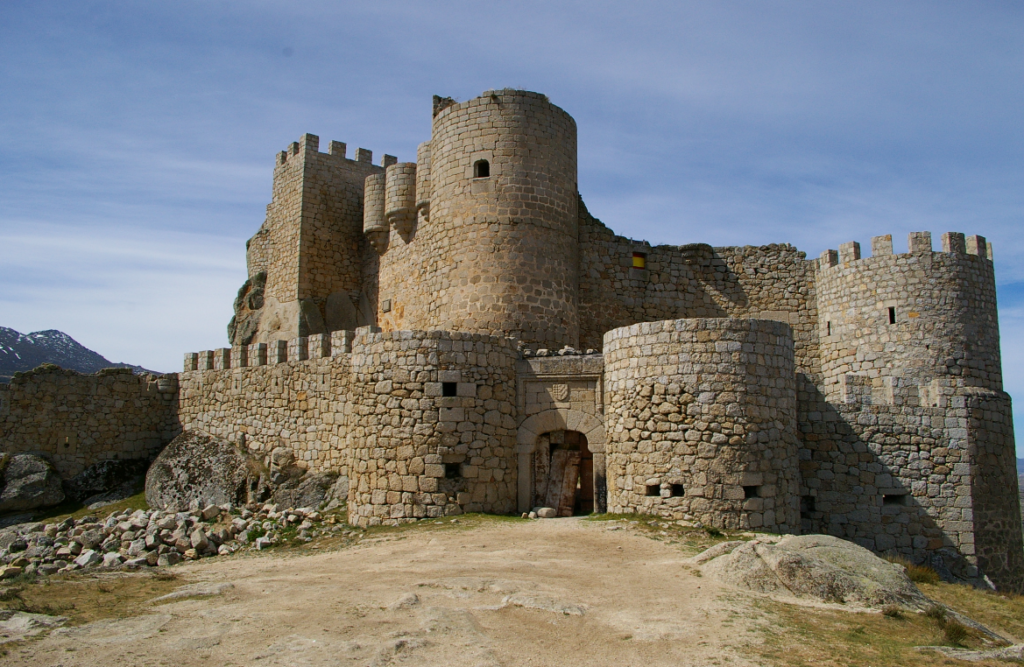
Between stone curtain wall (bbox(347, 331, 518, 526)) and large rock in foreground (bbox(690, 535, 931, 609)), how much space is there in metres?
4.88

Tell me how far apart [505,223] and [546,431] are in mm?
5248

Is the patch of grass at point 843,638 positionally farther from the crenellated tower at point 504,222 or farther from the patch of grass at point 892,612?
the crenellated tower at point 504,222

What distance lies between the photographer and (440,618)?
786 centimetres

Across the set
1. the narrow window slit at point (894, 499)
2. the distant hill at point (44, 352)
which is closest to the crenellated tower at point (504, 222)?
the narrow window slit at point (894, 499)

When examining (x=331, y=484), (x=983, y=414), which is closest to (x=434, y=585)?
(x=331, y=484)

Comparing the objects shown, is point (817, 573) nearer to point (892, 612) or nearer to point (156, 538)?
point (892, 612)

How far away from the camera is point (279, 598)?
8734 millimetres

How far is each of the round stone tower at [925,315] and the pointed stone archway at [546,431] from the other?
19.4 ft

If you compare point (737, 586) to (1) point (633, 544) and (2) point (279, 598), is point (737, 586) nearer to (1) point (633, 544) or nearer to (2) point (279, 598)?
(1) point (633, 544)

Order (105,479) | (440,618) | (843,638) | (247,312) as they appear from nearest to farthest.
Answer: (843,638) < (440,618) < (105,479) < (247,312)

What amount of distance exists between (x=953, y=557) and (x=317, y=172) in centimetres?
1908

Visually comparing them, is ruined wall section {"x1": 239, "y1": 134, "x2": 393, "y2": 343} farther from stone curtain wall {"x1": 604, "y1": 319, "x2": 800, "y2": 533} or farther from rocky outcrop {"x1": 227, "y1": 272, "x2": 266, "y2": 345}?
stone curtain wall {"x1": 604, "y1": 319, "x2": 800, "y2": 533}

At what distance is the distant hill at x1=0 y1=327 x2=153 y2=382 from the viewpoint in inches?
2842

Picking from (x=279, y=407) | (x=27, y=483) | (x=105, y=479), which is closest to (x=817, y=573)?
(x=279, y=407)
